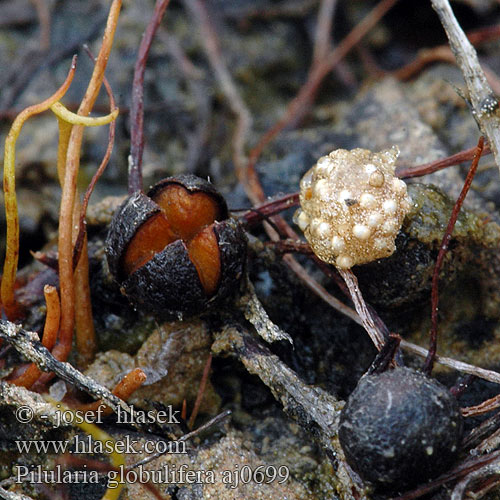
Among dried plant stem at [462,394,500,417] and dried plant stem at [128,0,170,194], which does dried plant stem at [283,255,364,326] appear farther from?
dried plant stem at [128,0,170,194]

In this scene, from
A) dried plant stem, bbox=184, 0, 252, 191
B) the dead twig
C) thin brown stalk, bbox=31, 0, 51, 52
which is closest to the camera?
the dead twig

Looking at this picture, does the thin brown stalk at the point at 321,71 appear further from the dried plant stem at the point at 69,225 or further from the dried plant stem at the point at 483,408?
the dried plant stem at the point at 483,408

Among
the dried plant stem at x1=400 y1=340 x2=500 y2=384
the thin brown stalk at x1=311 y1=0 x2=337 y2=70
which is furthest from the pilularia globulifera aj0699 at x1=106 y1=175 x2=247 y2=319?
the thin brown stalk at x1=311 y1=0 x2=337 y2=70

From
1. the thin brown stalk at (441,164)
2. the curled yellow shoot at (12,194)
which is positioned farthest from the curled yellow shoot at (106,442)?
the thin brown stalk at (441,164)

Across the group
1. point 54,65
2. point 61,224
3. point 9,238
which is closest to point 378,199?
point 61,224

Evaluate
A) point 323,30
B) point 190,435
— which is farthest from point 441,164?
point 323,30

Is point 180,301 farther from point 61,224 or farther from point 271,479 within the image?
point 271,479

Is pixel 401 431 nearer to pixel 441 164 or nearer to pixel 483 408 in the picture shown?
pixel 483 408
